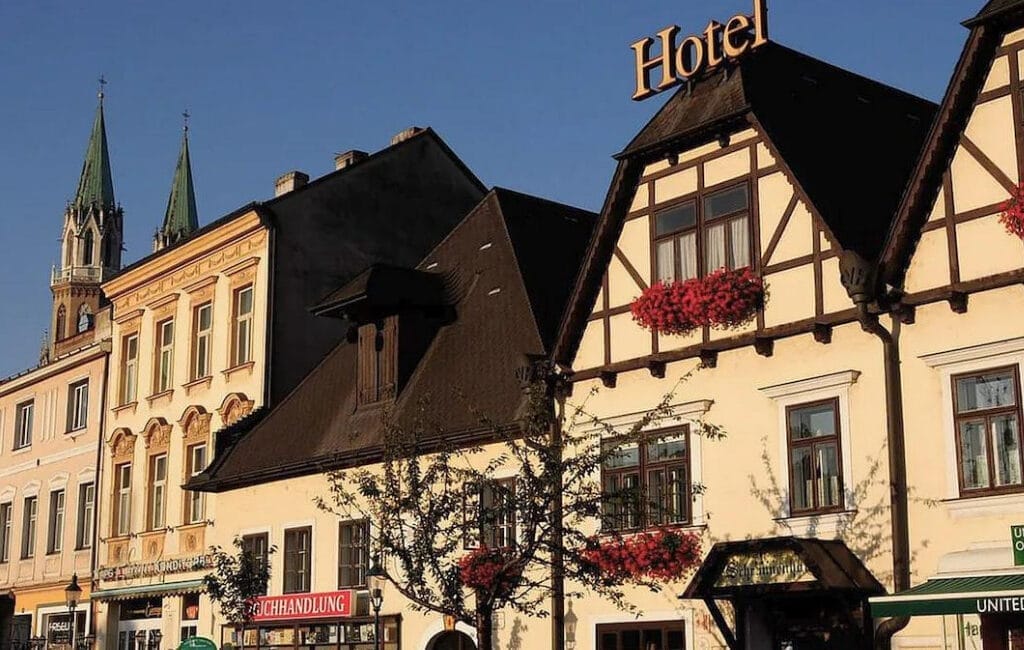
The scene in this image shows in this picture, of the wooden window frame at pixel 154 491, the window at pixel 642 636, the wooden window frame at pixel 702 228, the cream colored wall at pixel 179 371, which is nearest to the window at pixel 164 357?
the cream colored wall at pixel 179 371

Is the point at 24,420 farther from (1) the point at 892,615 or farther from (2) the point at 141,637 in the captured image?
(1) the point at 892,615

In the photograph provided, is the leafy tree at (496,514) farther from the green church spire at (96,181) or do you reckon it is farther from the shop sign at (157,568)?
the green church spire at (96,181)

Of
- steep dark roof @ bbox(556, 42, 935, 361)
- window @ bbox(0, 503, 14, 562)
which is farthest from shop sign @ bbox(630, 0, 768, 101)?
window @ bbox(0, 503, 14, 562)

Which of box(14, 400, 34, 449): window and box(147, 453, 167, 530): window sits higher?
box(14, 400, 34, 449): window

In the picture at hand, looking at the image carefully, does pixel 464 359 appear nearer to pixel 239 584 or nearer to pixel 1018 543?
pixel 239 584

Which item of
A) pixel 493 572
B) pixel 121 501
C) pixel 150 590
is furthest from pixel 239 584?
pixel 493 572

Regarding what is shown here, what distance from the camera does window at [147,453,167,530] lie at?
39.6 meters

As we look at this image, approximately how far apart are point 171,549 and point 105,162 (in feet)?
340

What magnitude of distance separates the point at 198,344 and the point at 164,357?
7.25 ft

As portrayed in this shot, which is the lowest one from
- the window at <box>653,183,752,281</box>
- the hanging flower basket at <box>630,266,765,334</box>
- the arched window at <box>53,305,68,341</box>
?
the hanging flower basket at <box>630,266,765,334</box>

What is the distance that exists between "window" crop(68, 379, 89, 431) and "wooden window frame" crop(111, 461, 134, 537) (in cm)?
381

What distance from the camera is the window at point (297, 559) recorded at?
105ft

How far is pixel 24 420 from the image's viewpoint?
164 ft

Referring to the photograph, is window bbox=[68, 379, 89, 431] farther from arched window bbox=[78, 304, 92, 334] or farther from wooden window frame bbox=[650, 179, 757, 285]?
arched window bbox=[78, 304, 92, 334]
